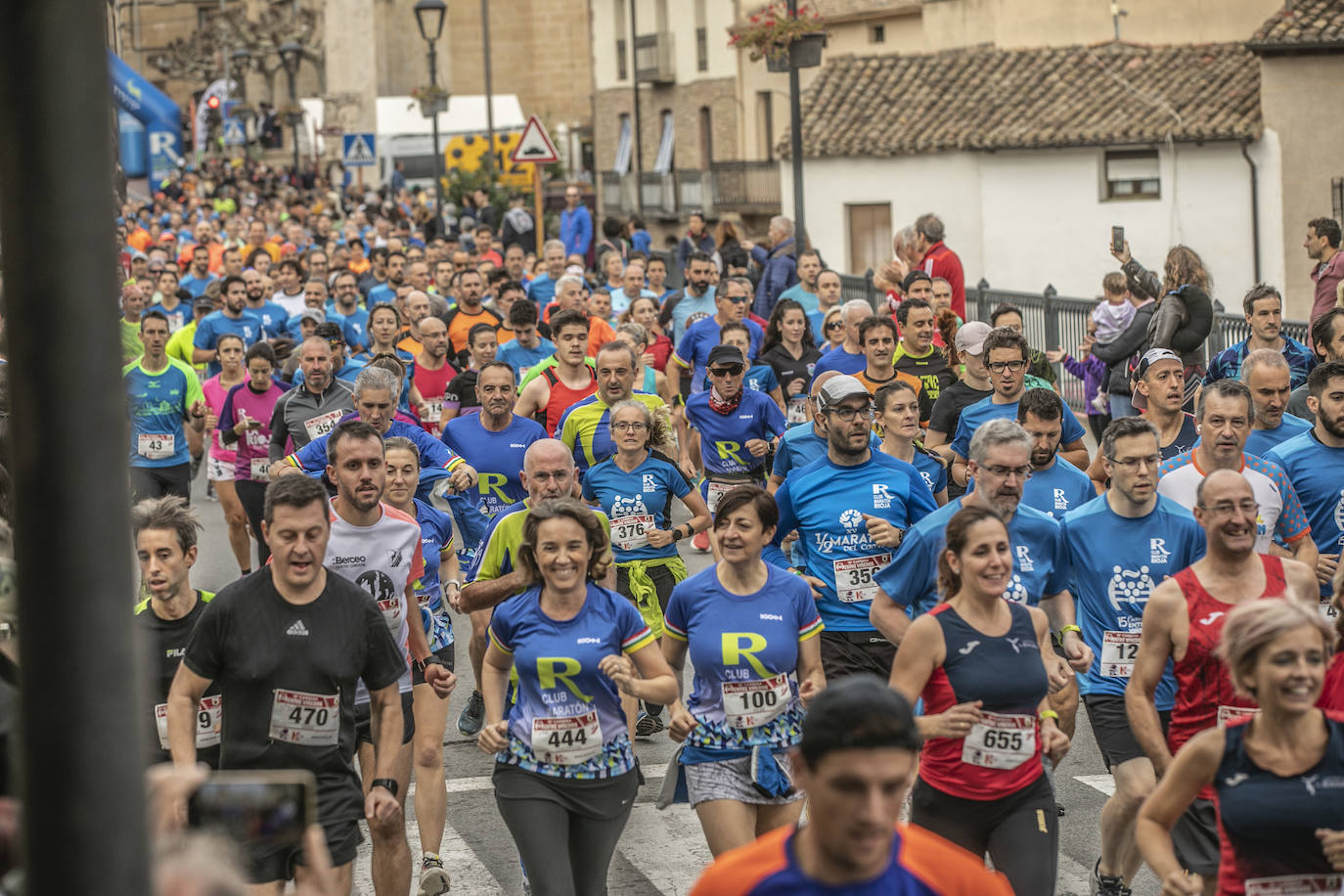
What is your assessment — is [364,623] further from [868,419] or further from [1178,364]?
[1178,364]

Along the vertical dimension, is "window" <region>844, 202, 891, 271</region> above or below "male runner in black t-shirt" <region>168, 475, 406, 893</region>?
above

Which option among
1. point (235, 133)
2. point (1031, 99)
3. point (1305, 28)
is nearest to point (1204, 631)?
point (1305, 28)

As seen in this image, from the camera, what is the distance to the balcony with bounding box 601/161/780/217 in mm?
44812

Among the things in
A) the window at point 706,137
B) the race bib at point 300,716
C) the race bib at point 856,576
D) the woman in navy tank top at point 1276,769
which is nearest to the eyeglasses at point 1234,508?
the woman in navy tank top at point 1276,769

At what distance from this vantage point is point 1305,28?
2562cm

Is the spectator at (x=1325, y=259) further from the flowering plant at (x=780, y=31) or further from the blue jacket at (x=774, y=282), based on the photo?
the flowering plant at (x=780, y=31)

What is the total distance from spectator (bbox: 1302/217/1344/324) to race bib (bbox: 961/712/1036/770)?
846 centimetres

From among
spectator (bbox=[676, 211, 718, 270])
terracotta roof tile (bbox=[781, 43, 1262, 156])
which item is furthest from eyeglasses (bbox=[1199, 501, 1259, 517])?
terracotta roof tile (bbox=[781, 43, 1262, 156])

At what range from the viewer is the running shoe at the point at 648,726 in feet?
30.9

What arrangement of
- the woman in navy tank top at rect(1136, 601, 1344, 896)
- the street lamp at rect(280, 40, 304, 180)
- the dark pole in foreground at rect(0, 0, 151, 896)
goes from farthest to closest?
the street lamp at rect(280, 40, 304, 180) < the woman in navy tank top at rect(1136, 601, 1344, 896) < the dark pole in foreground at rect(0, 0, 151, 896)

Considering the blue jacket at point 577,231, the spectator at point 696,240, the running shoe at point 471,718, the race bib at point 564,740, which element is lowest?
the running shoe at point 471,718

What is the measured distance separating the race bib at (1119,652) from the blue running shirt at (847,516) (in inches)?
43.0

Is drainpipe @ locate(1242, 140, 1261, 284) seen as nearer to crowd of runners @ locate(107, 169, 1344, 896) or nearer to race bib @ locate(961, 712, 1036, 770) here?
crowd of runners @ locate(107, 169, 1344, 896)

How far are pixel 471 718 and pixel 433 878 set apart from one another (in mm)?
2548
